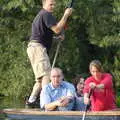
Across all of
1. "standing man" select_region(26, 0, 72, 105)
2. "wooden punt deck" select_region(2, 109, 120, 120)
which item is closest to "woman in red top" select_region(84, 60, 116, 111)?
"wooden punt deck" select_region(2, 109, 120, 120)

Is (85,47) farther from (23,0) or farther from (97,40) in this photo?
(23,0)

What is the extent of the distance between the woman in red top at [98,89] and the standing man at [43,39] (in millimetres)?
871

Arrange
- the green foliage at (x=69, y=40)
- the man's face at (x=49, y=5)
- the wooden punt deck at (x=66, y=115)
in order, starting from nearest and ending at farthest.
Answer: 1. the wooden punt deck at (x=66, y=115)
2. the man's face at (x=49, y=5)
3. the green foliage at (x=69, y=40)

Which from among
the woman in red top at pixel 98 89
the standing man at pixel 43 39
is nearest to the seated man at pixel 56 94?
the woman in red top at pixel 98 89

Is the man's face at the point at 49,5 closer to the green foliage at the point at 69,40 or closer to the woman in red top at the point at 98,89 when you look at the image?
Result: the woman in red top at the point at 98,89

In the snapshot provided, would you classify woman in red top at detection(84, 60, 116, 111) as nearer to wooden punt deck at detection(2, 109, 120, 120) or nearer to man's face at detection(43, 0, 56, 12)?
wooden punt deck at detection(2, 109, 120, 120)

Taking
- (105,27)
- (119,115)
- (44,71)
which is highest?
(105,27)

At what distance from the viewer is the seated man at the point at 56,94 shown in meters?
7.20

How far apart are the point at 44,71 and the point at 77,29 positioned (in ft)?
33.6

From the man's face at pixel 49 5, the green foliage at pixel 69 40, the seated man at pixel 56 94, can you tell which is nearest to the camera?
the seated man at pixel 56 94

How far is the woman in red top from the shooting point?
7.11m

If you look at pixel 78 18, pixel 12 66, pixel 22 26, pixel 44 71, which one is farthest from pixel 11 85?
pixel 44 71

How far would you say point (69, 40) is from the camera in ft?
59.6

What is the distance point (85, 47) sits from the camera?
1828 centimetres
